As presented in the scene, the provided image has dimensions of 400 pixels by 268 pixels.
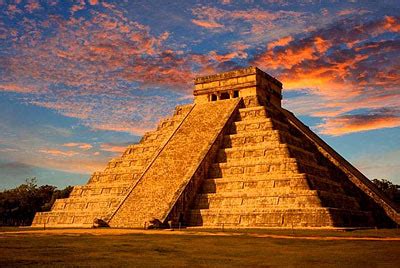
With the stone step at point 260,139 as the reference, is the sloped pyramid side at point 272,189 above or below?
below

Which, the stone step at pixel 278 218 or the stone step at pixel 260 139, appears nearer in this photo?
the stone step at pixel 278 218

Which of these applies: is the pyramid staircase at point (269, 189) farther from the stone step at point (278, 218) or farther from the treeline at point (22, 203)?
the treeline at point (22, 203)

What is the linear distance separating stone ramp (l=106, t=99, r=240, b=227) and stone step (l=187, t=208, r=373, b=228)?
2.04 m

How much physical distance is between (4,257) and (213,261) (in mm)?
4808

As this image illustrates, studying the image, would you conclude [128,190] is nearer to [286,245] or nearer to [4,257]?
[286,245]

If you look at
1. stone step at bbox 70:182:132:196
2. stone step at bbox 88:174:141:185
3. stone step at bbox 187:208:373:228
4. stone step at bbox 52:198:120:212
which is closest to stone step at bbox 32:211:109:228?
stone step at bbox 52:198:120:212

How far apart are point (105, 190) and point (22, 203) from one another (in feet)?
76.4

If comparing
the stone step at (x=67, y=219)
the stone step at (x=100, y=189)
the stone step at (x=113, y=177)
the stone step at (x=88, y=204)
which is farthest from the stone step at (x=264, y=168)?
the stone step at (x=67, y=219)

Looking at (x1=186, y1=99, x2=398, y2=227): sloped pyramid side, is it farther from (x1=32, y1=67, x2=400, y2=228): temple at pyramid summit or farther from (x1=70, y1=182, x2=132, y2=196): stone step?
(x1=70, y1=182, x2=132, y2=196): stone step

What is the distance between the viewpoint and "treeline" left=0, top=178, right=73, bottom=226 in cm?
4884

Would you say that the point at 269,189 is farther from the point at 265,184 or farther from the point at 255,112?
the point at 255,112

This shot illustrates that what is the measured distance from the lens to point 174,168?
92.2 ft

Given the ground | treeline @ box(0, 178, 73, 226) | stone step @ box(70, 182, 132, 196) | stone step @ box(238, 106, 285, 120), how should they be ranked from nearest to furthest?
the ground < stone step @ box(70, 182, 132, 196) < stone step @ box(238, 106, 285, 120) < treeline @ box(0, 178, 73, 226)

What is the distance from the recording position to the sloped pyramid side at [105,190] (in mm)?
28594
